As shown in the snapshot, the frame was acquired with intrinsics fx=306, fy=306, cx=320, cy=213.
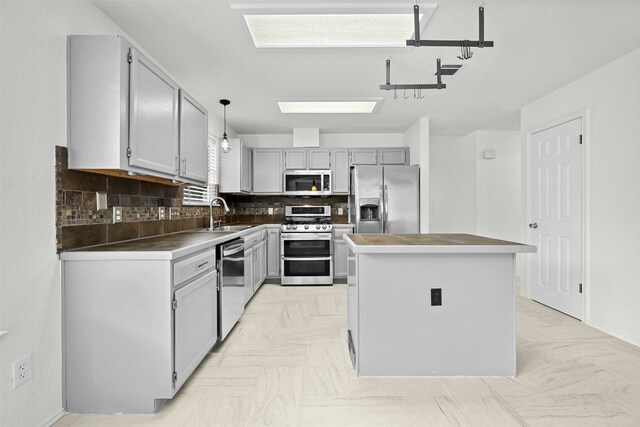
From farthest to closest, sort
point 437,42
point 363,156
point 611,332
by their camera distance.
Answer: point 363,156
point 611,332
point 437,42

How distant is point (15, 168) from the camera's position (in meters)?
1.48

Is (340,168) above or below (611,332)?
above

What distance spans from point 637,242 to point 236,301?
3.70m

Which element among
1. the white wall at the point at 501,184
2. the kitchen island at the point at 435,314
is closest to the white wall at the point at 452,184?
the white wall at the point at 501,184

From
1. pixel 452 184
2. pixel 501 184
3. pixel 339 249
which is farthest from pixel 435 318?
pixel 501 184

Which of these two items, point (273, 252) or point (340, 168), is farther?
point (340, 168)

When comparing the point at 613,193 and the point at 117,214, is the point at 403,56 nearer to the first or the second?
the point at 613,193

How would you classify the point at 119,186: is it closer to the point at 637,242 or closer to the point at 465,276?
the point at 465,276

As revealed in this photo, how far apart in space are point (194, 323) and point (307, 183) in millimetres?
3480

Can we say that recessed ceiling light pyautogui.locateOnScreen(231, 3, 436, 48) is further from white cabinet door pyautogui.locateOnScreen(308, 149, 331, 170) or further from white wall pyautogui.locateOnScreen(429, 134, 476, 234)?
white wall pyautogui.locateOnScreen(429, 134, 476, 234)

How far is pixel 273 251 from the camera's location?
4867 mm

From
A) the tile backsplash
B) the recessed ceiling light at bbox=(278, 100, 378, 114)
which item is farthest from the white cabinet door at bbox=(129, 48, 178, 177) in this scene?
the recessed ceiling light at bbox=(278, 100, 378, 114)

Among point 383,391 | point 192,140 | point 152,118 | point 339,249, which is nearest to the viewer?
point 383,391

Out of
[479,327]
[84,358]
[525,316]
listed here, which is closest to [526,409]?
[479,327]
